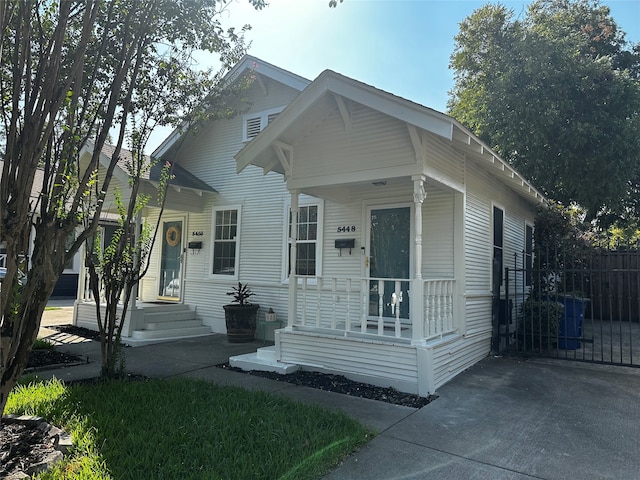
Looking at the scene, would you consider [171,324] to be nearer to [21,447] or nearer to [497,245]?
[21,447]

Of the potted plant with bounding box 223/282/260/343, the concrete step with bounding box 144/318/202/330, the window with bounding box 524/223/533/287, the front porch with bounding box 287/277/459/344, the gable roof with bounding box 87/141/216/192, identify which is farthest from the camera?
the window with bounding box 524/223/533/287

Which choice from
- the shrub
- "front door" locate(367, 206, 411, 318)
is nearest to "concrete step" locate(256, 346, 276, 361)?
"front door" locate(367, 206, 411, 318)

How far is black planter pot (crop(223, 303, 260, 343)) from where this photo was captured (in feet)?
27.4

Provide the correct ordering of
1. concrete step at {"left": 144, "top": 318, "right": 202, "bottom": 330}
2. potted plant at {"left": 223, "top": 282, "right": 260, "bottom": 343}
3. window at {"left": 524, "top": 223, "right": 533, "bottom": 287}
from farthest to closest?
window at {"left": 524, "top": 223, "right": 533, "bottom": 287}, concrete step at {"left": 144, "top": 318, "right": 202, "bottom": 330}, potted plant at {"left": 223, "top": 282, "right": 260, "bottom": 343}

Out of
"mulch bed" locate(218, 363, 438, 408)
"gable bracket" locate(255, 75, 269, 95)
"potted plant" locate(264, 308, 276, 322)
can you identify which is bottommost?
"mulch bed" locate(218, 363, 438, 408)

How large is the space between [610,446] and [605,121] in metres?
10.0

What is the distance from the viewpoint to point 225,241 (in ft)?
32.3

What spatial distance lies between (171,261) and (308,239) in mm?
4336

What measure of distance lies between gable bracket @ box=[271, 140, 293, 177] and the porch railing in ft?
5.65

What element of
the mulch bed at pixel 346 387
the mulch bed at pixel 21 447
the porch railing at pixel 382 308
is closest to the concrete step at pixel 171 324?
the porch railing at pixel 382 308

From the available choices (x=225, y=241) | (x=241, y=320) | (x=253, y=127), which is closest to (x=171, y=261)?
(x=225, y=241)

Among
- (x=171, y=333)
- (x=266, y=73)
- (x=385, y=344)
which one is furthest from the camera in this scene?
(x=266, y=73)

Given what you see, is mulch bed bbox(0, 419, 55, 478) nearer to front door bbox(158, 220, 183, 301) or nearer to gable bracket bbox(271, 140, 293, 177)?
gable bracket bbox(271, 140, 293, 177)

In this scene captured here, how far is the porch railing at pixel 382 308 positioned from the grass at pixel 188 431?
1.67 meters
